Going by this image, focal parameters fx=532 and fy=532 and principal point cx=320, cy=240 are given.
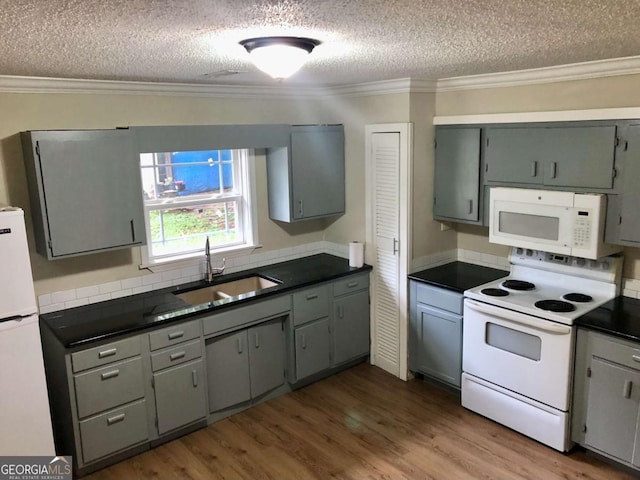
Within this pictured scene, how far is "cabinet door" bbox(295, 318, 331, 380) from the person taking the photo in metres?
4.02

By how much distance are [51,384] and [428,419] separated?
2.46 meters

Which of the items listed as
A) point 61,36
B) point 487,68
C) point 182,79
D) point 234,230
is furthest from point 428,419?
point 61,36

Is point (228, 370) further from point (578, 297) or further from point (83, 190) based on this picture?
point (578, 297)

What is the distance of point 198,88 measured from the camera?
12.4 ft

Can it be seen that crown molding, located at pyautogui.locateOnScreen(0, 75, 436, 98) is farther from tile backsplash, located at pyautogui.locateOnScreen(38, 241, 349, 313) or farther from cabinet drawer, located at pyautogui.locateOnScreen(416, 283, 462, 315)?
cabinet drawer, located at pyautogui.locateOnScreen(416, 283, 462, 315)

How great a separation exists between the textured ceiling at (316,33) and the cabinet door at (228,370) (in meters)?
1.76

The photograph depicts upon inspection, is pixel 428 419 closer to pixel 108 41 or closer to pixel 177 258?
pixel 177 258

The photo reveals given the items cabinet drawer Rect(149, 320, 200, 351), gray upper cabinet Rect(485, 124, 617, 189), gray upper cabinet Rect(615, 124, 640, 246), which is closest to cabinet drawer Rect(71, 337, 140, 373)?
cabinet drawer Rect(149, 320, 200, 351)

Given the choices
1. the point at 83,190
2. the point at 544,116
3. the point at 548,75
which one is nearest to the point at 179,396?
the point at 83,190

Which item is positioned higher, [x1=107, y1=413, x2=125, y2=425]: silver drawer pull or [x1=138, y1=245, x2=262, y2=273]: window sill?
[x1=138, y1=245, x2=262, y2=273]: window sill

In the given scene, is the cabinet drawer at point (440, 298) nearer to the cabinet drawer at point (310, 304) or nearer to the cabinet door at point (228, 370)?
the cabinet drawer at point (310, 304)

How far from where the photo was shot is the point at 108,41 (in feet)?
6.81

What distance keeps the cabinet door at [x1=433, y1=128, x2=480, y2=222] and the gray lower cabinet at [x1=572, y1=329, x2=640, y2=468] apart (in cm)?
122

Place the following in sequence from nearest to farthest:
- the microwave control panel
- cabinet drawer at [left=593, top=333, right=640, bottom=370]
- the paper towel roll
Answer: cabinet drawer at [left=593, top=333, right=640, bottom=370]
the microwave control panel
the paper towel roll
